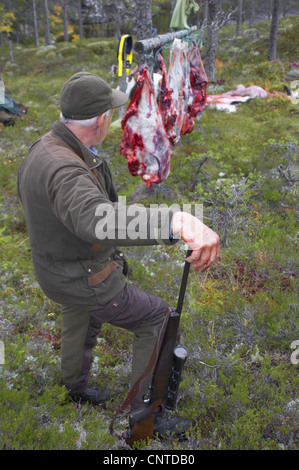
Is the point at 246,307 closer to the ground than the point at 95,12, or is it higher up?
closer to the ground

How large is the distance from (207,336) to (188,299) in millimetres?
670

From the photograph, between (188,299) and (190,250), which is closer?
(190,250)

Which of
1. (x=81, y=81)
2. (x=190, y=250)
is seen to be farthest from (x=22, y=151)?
(x=190, y=250)

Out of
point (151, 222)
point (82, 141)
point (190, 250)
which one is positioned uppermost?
point (82, 141)

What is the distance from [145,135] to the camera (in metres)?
4.68

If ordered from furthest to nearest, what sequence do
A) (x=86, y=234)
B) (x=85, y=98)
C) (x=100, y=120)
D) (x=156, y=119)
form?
(x=156, y=119)
(x=100, y=120)
(x=85, y=98)
(x=86, y=234)

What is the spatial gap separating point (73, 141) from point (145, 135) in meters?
2.48

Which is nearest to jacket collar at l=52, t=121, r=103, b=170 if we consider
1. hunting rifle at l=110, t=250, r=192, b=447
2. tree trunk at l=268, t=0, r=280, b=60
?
hunting rifle at l=110, t=250, r=192, b=447

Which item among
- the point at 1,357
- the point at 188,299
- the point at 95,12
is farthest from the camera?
the point at 95,12

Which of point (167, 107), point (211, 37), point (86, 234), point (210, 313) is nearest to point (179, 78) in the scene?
point (167, 107)

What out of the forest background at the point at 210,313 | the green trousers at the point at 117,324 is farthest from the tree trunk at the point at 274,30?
the green trousers at the point at 117,324

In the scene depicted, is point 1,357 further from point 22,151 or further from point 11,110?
point 11,110

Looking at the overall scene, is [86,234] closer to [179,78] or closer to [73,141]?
[73,141]

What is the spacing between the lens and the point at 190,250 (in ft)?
6.48
